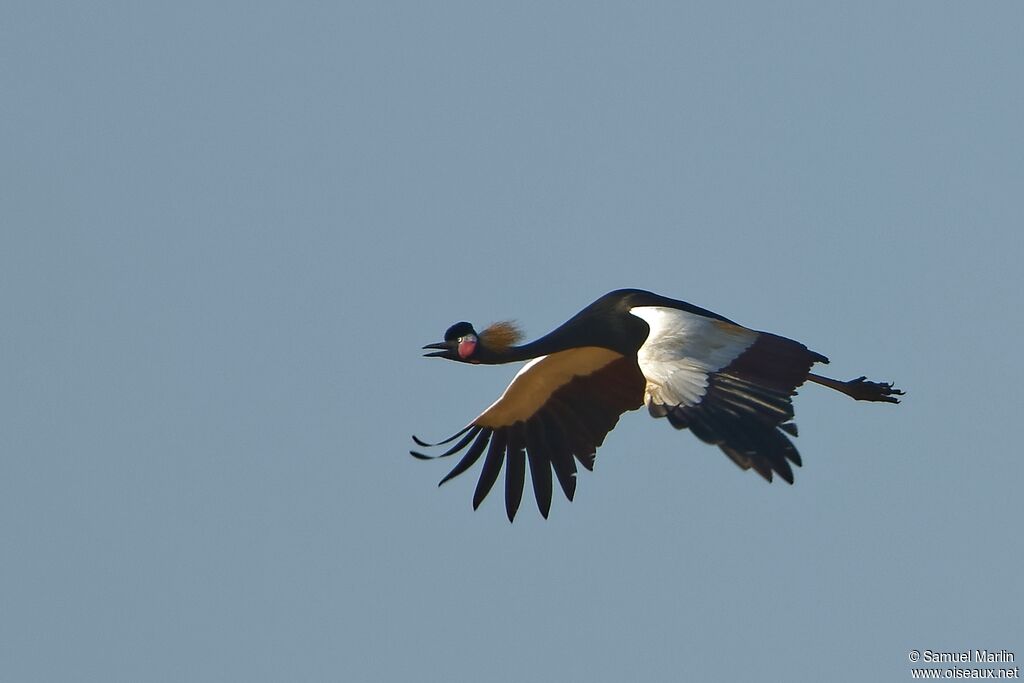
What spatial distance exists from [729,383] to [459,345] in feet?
9.66

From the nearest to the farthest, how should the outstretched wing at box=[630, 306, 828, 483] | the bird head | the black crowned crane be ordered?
the outstretched wing at box=[630, 306, 828, 483] → the black crowned crane → the bird head

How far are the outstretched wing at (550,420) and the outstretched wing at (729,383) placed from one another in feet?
Answer: 4.07

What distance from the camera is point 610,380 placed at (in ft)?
56.2

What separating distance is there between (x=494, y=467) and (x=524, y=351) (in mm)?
1214

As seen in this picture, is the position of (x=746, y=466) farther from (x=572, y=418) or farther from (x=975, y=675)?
(x=572, y=418)

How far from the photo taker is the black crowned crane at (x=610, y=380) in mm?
14445

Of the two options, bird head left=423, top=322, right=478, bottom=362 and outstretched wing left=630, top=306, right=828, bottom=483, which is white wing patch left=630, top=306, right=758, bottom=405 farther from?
bird head left=423, top=322, right=478, bottom=362

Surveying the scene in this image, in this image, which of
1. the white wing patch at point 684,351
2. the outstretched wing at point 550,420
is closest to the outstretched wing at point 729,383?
the white wing patch at point 684,351

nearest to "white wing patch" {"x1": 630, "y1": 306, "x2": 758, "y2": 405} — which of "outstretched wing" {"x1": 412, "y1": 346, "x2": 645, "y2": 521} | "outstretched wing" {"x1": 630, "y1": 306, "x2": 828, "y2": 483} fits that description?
"outstretched wing" {"x1": 630, "y1": 306, "x2": 828, "y2": 483}

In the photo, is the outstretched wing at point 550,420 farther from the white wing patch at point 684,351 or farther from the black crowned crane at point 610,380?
the white wing patch at point 684,351

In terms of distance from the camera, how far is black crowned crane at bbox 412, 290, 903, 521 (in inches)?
569

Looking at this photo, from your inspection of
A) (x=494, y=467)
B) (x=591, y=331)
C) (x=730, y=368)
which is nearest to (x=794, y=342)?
(x=730, y=368)

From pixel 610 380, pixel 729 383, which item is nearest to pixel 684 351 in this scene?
pixel 729 383

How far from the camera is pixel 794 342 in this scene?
15.5m
